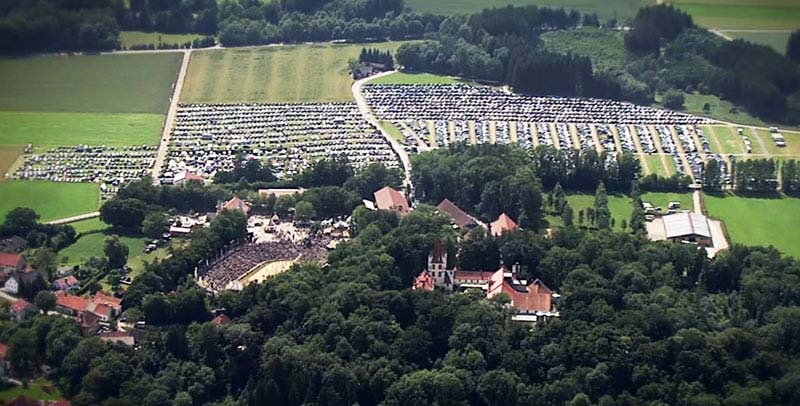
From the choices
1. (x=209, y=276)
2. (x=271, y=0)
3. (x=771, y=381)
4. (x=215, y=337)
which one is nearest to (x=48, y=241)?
(x=209, y=276)

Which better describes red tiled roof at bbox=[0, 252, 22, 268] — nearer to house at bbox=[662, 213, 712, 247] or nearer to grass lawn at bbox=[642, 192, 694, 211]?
house at bbox=[662, 213, 712, 247]

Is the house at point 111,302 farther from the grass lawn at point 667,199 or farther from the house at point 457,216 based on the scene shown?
the grass lawn at point 667,199

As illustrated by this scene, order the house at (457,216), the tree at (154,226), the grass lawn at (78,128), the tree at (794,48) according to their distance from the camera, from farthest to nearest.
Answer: the tree at (794,48) → the grass lawn at (78,128) → the house at (457,216) → the tree at (154,226)

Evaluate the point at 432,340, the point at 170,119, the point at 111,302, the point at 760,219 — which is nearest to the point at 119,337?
the point at 111,302

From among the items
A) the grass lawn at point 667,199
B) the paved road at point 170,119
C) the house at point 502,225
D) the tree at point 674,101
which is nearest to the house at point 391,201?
the house at point 502,225

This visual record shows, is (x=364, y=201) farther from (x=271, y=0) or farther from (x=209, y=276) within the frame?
(x=271, y=0)

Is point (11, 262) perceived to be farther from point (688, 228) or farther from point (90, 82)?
point (688, 228)
